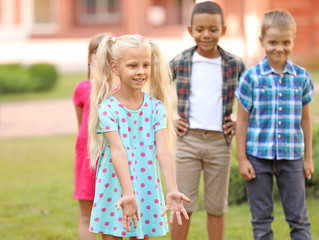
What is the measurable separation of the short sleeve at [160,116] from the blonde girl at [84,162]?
0.76 m

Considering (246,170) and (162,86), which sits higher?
(162,86)

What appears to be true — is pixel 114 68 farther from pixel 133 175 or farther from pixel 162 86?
pixel 133 175

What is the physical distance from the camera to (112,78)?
3.03 metres

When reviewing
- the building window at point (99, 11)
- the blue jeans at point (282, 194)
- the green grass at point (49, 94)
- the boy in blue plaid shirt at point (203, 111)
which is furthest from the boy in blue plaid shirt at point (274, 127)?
the building window at point (99, 11)

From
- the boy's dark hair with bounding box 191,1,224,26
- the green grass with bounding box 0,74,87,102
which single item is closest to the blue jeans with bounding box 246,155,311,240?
the boy's dark hair with bounding box 191,1,224,26

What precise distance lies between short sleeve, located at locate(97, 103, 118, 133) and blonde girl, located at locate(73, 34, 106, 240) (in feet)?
2.47

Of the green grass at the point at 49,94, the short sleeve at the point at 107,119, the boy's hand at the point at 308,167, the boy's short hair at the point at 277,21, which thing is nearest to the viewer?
the short sleeve at the point at 107,119

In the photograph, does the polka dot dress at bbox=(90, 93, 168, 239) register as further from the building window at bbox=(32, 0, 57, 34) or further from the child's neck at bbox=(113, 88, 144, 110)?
the building window at bbox=(32, 0, 57, 34)

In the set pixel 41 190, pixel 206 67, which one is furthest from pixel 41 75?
pixel 206 67

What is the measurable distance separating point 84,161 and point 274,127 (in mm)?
1104

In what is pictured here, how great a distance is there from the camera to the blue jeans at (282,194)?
3.45 m

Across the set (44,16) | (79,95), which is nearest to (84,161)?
(79,95)

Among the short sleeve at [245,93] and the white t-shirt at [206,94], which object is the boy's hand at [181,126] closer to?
the white t-shirt at [206,94]

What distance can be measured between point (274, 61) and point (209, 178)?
79 cm
